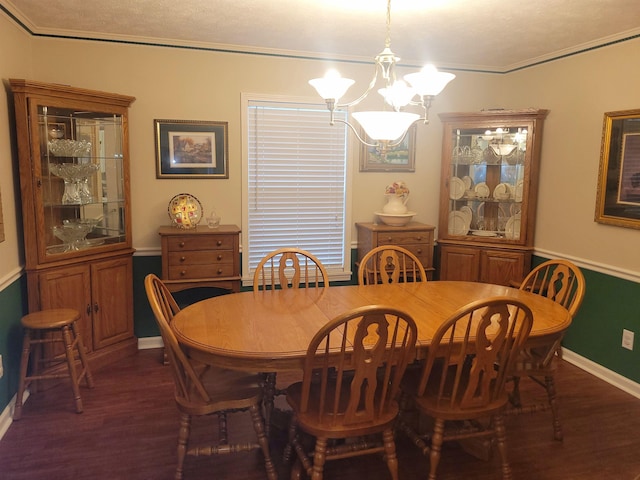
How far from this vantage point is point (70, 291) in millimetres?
3291

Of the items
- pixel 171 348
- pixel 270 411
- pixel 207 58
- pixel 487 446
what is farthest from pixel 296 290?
pixel 207 58

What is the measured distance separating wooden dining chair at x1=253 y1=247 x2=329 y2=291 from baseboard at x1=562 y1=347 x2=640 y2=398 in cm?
204

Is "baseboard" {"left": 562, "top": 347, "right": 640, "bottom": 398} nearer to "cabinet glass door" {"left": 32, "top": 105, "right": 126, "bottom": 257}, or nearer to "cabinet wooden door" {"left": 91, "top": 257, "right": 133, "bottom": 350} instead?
"cabinet wooden door" {"left": 91, "top": 257, "right": 133, "bottom": 350}

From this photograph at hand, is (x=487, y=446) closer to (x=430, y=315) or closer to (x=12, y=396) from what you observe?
(x=430, y=315)

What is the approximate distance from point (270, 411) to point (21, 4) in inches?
108

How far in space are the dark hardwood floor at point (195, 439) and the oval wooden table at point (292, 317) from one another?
73cm

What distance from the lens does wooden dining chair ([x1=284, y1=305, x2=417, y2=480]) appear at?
1891 millimetres

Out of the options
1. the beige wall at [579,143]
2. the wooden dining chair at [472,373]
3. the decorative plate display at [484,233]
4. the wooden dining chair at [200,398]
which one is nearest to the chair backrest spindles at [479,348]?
the wooden dining chair at [472,373]

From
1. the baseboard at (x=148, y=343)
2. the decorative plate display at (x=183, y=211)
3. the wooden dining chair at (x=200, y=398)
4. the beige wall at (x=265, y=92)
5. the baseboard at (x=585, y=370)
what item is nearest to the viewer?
the wooden dining chair at (x=200, y=398)

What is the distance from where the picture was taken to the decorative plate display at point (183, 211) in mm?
3717

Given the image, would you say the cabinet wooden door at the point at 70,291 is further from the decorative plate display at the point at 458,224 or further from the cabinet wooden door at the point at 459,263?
the decorative plate display at the point at 458,224

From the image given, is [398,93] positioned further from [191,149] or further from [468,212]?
[468,212]

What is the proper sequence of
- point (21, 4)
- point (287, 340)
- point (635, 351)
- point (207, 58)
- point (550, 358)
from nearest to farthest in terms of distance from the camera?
point (287, 340) → point (550, 358) → point (21, 4) → point (635, 351) → point (207, 58)

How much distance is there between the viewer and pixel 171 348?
2100 mm
